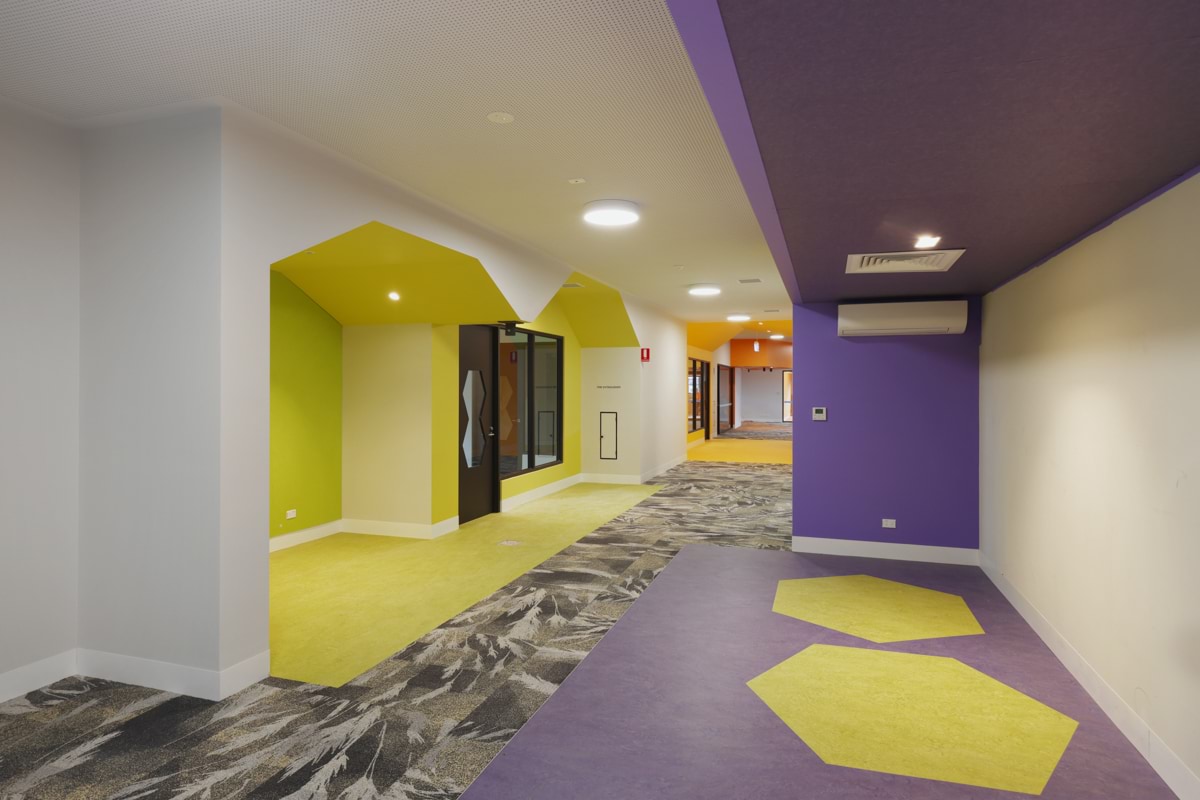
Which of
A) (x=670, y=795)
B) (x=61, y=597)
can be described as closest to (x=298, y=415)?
(x=61, y=597)

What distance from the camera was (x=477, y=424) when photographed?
7.87 m

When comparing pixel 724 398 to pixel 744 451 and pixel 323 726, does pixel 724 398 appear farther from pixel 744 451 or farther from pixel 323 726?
pixel 323 726

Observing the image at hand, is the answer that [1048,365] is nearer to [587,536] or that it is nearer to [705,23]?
[705,23]

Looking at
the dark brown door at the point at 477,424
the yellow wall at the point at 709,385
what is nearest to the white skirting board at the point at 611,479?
the dark brown door at the point at 477,424

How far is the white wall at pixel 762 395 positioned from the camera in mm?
27516

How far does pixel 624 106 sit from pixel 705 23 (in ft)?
6.16

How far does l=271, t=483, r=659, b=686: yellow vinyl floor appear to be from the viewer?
13.1 ft

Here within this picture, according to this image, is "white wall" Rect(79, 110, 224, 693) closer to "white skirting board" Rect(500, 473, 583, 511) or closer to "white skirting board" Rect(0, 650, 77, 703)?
"white skirting board" Rect(0, 650, 77, 703)

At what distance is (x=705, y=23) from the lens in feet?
4.76

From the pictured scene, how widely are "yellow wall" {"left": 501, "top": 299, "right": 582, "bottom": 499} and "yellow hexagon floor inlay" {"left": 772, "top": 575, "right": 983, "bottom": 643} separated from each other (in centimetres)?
474

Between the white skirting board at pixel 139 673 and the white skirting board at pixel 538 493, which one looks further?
the white skirting board at pixel 538 493

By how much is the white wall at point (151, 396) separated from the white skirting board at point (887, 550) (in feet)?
15.4

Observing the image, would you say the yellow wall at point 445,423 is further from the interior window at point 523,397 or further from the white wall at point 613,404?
the white wall at point 613,404

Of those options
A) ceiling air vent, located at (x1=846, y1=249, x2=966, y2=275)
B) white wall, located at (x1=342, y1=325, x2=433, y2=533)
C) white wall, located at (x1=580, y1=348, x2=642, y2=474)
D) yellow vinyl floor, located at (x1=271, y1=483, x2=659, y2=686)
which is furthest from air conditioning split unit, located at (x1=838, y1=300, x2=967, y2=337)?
white wall, located at (x1=580, y1=348, x2=642, y2=474)
